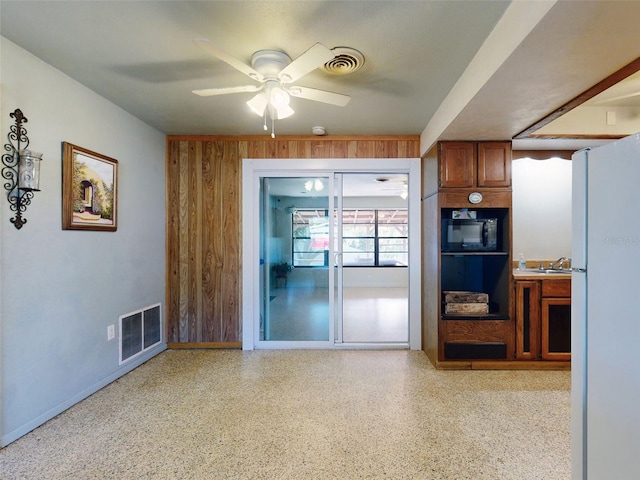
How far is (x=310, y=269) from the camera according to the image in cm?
376

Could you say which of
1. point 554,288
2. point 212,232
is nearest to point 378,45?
point 212,232

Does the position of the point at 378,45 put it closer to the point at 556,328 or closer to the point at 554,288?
Result: the point at 554,288

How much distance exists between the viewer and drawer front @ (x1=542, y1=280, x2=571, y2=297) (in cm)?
300

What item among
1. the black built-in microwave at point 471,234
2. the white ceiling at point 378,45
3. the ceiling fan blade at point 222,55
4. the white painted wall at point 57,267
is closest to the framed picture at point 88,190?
the white painted wall at point 57,267

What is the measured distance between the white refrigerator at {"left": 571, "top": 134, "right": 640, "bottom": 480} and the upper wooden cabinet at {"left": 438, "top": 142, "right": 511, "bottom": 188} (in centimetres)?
174

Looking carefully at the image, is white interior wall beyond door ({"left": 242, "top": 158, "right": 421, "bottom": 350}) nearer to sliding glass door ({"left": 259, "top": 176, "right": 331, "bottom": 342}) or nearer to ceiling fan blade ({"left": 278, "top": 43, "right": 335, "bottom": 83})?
sliding glass door ({"left": 259, "top": 176, "right": 331, "bottom": 342})

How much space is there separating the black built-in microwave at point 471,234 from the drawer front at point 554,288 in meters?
0.56

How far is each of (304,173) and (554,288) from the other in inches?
109

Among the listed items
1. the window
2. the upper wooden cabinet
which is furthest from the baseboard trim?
the window

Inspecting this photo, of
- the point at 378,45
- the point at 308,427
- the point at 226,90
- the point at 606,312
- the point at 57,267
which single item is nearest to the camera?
the point at 606,312

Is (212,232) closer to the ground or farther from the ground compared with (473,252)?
farther from the ground

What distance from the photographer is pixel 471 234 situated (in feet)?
10.3

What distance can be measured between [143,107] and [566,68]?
3.12 metres

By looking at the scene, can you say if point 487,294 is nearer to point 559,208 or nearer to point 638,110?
point 559,208
